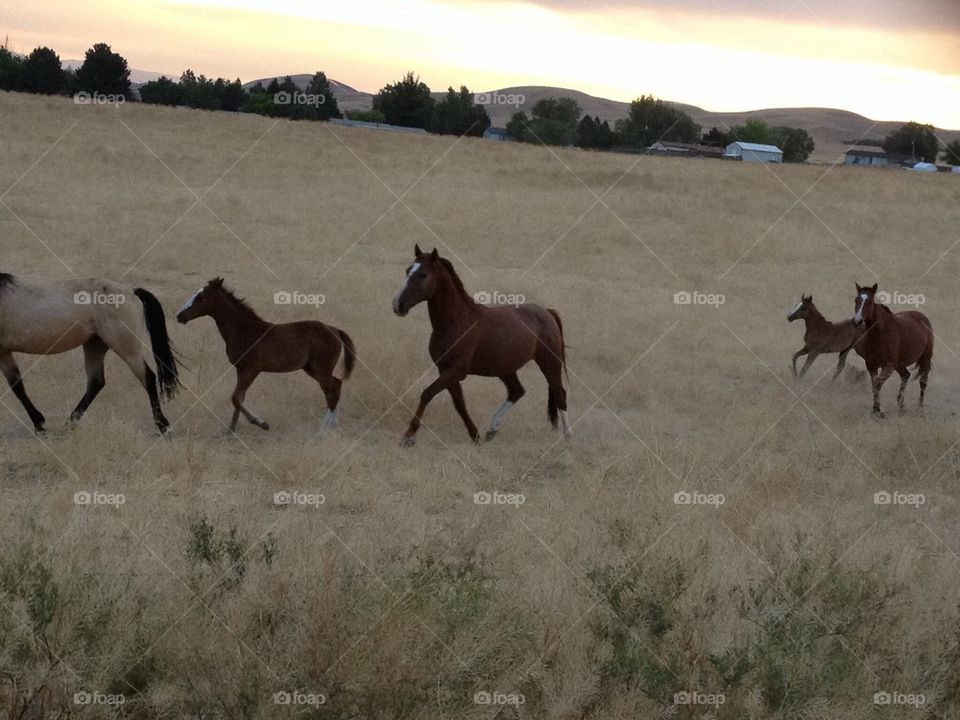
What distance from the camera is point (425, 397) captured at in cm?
1112

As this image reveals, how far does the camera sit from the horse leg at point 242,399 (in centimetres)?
1107

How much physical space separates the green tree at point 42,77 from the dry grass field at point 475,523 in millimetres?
28661

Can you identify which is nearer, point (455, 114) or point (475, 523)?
point (475, 523)

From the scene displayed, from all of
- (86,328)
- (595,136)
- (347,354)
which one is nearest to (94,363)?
(86,328)

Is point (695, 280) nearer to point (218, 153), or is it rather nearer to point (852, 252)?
point (852, 252)

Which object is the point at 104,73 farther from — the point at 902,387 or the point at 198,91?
the point at 902,387

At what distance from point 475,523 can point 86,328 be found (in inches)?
205

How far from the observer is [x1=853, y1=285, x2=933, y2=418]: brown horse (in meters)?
13.7

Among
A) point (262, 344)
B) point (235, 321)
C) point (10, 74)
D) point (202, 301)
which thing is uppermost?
point (10, 74)

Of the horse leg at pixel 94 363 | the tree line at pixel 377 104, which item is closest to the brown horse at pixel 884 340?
the horse leg at pixel 94 363

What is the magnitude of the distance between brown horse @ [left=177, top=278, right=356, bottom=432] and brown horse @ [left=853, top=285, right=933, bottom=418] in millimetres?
6367

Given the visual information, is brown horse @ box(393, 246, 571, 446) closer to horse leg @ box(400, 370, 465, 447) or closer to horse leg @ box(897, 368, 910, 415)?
horse leg @ box(400, 370, 465, 447)

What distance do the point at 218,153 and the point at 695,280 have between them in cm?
1779

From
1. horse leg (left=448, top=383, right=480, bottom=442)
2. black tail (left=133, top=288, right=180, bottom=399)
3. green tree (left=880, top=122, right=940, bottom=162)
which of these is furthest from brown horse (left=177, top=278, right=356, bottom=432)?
green tree (left=880, top=122, right=940, bottom=162)
